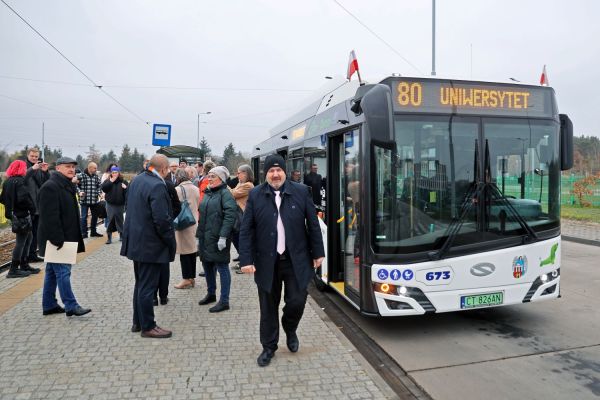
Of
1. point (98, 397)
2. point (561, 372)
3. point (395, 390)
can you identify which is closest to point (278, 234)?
point (395, 390)

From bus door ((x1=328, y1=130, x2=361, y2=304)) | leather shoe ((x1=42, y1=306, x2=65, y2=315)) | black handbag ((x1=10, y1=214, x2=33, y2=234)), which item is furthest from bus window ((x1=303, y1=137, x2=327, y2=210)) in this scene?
black handbag ((x1=10, y1=214, x2=33, y2=234))

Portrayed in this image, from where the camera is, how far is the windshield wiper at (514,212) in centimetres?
495

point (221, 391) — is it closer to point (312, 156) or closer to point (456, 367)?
point (456, 367)

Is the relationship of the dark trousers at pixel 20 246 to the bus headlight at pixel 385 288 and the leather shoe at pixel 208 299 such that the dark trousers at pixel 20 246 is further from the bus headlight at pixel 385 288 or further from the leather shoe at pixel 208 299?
the bus headlight at pixel 385 288

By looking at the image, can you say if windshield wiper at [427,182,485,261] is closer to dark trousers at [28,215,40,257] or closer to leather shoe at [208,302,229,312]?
leather shoe at [208,302,229,312]

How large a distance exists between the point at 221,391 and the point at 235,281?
3.92m

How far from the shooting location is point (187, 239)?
660cm

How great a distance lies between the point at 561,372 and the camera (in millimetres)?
4156

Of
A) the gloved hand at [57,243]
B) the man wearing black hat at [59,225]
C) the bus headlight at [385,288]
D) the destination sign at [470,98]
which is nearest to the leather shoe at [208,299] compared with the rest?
the man wearing black hat at [59,225]

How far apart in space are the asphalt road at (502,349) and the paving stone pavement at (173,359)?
0.56 m

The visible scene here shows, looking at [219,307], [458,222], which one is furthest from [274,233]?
[219,307]

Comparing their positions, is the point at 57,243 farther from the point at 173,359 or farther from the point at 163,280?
the point at 173,359

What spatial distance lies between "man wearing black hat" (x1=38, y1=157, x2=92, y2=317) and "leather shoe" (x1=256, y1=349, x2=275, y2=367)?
2585mm

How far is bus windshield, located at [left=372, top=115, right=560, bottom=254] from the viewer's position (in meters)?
4.75
